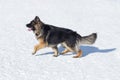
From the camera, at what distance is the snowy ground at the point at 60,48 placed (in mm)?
12133

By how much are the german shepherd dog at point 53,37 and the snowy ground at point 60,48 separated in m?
0.42

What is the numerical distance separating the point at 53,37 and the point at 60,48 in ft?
4.95

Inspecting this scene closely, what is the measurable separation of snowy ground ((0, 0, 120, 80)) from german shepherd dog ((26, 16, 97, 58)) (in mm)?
422

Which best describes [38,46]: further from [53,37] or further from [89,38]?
[89,38]

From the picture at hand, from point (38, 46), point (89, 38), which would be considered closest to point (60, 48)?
point (89, 38)

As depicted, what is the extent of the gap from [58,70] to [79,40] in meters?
1.86

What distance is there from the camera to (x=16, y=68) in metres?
12.2

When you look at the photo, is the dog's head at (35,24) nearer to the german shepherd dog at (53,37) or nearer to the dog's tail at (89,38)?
the german shepherd dog at (53,37)

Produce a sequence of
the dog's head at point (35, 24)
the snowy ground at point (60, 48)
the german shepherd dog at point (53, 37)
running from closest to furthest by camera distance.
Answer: the snowy ground at point (60, 48) < the dog's head at point (35, 24) < the german shepherd dog at point (53, 37)

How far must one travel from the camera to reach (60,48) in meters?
14.7

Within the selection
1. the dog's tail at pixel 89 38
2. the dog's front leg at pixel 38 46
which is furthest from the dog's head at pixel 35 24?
the dog's tail at pixel 89 38

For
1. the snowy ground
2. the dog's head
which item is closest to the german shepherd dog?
the dog's head

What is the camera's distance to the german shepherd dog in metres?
13.1

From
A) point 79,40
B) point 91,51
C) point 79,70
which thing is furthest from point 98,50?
point 79,70
